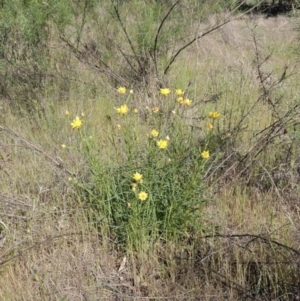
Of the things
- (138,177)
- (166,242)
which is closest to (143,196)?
(138,177)

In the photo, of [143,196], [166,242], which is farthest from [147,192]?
[166,242]

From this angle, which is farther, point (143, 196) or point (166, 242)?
point (166, 242)

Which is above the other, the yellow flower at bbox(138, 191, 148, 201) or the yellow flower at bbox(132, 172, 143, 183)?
the yellow flower at bbox(132, 172, 143, 183)

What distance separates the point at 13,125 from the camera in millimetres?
3986

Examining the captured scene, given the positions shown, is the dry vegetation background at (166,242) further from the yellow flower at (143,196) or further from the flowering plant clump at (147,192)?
the yellow flower at (143,196)

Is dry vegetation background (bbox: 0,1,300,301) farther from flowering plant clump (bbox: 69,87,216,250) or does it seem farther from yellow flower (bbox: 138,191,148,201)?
yellow flower (bbox: 138,191,148,201)

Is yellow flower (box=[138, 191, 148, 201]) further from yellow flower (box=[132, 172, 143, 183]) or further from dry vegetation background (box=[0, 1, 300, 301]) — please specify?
dry vegetation background (box=[0, 1, 300, 301])

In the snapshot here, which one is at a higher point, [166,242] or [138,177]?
[138,177]

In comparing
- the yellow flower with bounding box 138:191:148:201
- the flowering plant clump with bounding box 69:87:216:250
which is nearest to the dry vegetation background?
the flowering plant clump with bounding box 69:87:216:250

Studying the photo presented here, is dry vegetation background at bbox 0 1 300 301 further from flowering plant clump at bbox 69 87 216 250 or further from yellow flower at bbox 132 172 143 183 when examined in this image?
yellow flower at bbox 132 172 143 183

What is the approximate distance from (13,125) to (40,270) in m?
1.91

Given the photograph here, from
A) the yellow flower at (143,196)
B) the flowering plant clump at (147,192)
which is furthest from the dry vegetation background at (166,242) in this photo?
the yellow flower at (143,196)

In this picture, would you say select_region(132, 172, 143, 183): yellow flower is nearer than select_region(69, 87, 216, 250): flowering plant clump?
Yes

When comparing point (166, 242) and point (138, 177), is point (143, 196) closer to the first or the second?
Answer: point (138, 177)
